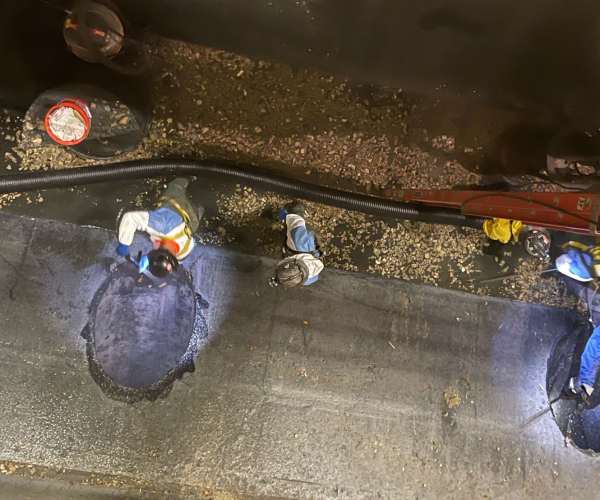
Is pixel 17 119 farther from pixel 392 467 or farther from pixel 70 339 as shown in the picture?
pixel 392 467

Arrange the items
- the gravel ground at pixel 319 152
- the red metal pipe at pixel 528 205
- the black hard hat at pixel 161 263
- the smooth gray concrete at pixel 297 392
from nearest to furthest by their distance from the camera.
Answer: the black hard hat at pixel 161 263, the red metal pipe at pixel 528 205, the smooth gray concrete at pixel 297 392, the gravel ground at pixel 319 152

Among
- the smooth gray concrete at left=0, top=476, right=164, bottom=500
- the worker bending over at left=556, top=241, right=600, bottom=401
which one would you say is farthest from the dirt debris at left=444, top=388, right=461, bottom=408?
the smooth gray concrete at left=0, top=476, right=164, bottom=500

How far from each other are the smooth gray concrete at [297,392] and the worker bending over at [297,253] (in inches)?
18.8

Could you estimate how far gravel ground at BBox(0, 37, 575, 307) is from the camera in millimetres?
3133

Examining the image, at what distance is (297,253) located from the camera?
2.78 meters

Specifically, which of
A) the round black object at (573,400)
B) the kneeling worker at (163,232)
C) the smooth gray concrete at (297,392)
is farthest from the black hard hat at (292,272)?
the round black object at (573,400)

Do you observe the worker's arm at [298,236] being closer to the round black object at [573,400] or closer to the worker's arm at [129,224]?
the worker's arm at [129,224]

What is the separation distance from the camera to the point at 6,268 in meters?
2.86

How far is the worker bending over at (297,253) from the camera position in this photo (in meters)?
2.56

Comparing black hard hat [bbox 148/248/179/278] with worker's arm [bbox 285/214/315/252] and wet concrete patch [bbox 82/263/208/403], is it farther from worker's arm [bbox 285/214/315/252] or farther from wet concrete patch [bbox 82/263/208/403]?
worker's arm [bbox 285/214/315/252]

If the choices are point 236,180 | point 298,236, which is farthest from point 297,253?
point 236,180

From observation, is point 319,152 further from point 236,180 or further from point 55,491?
point 55,491

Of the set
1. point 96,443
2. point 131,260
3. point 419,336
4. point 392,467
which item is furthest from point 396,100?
point 96,443

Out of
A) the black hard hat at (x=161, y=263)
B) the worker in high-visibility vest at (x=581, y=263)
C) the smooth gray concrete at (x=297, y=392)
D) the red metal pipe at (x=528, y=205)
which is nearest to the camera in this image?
the black hard hat at (x=161, y=263)
